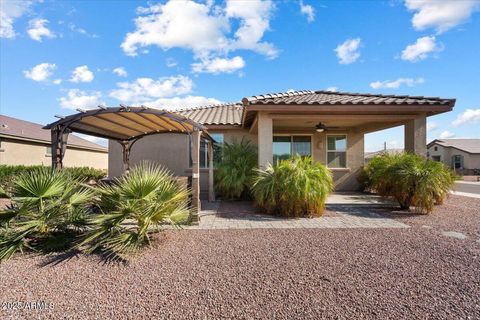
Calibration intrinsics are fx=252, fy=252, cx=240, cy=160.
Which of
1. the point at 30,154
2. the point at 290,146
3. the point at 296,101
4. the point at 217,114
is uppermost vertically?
the point at 217,114

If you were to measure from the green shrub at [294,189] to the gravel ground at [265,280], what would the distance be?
2155mm

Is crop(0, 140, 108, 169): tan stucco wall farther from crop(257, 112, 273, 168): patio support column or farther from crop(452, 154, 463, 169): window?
crop(452, 154, 463, 169): window

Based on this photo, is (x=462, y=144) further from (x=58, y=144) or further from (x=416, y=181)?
(x=58, y=144)

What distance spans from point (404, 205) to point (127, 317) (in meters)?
8.76

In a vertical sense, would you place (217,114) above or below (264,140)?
above

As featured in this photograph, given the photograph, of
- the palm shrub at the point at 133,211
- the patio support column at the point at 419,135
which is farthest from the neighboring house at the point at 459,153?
the palm shrub at the point at 133,211

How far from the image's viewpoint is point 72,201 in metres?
5.38

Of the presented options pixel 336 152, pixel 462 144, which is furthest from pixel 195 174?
pixel 462 144

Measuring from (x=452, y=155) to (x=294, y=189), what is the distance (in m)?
41.3

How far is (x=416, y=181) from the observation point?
7.78 metres

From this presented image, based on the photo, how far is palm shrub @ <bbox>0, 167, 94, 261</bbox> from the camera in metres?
4.89

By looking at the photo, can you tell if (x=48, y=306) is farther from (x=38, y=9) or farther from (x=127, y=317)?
(x=38, y=9)

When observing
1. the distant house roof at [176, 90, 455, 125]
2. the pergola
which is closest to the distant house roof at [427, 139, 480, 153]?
the distant house roof at [176, 90, 455, 125]

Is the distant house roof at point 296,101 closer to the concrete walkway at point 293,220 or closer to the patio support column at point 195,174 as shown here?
the patio support column at point 195,174
